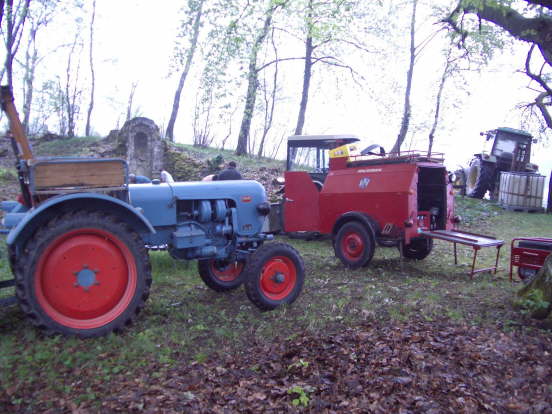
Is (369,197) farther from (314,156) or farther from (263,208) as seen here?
(314,156)

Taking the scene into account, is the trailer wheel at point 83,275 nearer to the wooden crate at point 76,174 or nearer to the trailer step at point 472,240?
the wooden crate at point 76,174

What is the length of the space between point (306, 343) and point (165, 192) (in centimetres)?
Result: 211

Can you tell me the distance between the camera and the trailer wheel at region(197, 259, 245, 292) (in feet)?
16.8

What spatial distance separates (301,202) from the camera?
318 inches

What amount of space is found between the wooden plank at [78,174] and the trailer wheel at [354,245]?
3979 mm

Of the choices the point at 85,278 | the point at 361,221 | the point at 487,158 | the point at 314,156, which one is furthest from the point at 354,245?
the point at 487,158

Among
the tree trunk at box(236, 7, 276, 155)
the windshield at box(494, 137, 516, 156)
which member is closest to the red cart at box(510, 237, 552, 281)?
the tree trunk at box(236, 7, 276, 155)

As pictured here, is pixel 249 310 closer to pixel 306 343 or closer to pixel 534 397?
pixel 306 343

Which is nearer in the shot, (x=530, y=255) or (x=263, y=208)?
(x=263, y=208)

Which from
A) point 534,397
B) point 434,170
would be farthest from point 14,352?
point 434,170

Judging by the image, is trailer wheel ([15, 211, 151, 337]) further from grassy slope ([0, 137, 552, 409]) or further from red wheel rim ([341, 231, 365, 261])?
red wheel rim ([341, 231, 365, 261])

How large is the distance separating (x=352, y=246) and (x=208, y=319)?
129 inches

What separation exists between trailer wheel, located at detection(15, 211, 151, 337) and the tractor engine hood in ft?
2.16

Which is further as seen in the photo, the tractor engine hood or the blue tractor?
the tractor engine hood
